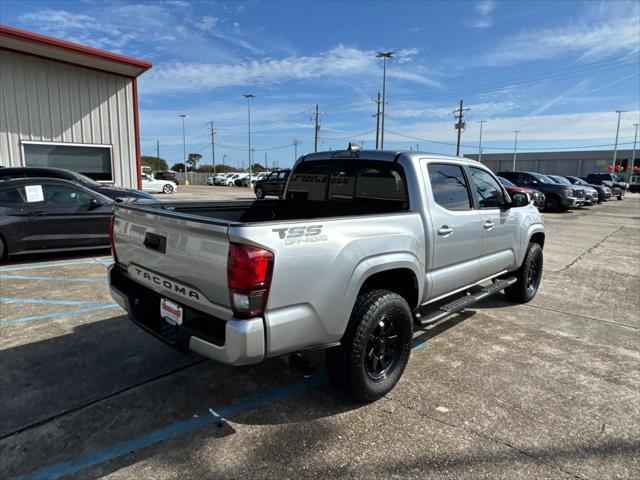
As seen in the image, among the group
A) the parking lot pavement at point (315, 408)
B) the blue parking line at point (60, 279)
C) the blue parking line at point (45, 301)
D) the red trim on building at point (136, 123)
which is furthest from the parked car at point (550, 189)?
the blue parking line at point (45, 301)

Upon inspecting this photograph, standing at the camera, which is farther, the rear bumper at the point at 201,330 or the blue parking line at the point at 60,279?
the blue parking line at the point at 60,279

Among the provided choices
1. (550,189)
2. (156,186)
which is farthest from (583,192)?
(156,186)

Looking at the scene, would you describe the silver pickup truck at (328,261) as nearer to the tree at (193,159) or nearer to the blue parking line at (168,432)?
the blue parking line at (168,432)

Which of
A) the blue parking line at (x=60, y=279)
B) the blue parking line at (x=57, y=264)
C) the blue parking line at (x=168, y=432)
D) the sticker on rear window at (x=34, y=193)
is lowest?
the blue parking line at (x=168, y=432)

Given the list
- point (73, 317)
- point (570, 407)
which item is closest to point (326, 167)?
point (570, 407)

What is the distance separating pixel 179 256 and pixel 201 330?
1.60 feet

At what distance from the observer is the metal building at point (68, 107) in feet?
39.3

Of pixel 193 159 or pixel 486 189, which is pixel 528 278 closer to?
pixel 486 189

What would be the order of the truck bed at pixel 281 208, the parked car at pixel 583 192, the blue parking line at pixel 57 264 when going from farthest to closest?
the parked car at pixel 583 192 < the blue parking line at pixel 57 264 < the truck bed at pixel 281 208

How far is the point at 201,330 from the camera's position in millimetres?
2545

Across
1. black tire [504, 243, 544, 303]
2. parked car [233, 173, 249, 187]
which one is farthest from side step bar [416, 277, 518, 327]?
parked car [233, 173, 249, 187]

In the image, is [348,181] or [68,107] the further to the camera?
[68,107]

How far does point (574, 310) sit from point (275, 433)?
4398 mm

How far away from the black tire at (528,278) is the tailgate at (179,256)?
4250 mm
